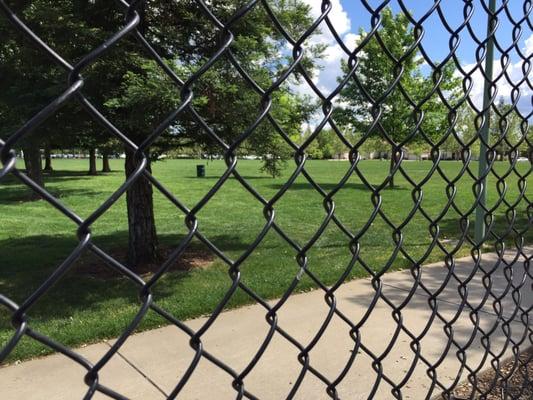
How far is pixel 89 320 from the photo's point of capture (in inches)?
161

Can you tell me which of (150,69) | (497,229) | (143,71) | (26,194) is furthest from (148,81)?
(26,194)

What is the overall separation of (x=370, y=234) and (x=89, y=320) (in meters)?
5.86

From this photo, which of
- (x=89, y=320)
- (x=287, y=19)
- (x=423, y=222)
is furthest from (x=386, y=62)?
(x=89, y=320)

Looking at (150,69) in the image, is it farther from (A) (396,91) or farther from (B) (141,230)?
(A) (396,91)

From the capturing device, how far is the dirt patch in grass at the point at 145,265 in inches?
224

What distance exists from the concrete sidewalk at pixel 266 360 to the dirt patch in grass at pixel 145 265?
1.80 m

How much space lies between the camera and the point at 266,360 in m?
3.31

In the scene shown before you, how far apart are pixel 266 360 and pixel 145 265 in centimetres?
307

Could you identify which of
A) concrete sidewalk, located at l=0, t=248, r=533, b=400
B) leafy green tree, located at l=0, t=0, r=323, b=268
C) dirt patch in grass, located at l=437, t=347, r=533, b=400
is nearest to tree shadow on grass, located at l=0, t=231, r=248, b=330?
concrete sidewalk, located at l=0, t=248, r=533, b=400

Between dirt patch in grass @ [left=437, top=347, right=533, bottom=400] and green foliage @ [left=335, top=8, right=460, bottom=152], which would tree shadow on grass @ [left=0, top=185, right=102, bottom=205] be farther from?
dirt patch in grass @ [left=437, top=347, right=533, bottom=400]

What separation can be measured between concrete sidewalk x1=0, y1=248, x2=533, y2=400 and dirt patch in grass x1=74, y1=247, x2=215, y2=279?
1796 millimetres

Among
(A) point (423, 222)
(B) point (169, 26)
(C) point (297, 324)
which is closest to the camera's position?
(C) point (297, 324)

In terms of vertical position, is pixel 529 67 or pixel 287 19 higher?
pixel 287 19

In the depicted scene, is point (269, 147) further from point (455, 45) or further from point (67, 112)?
Answer: point (455, 45)
